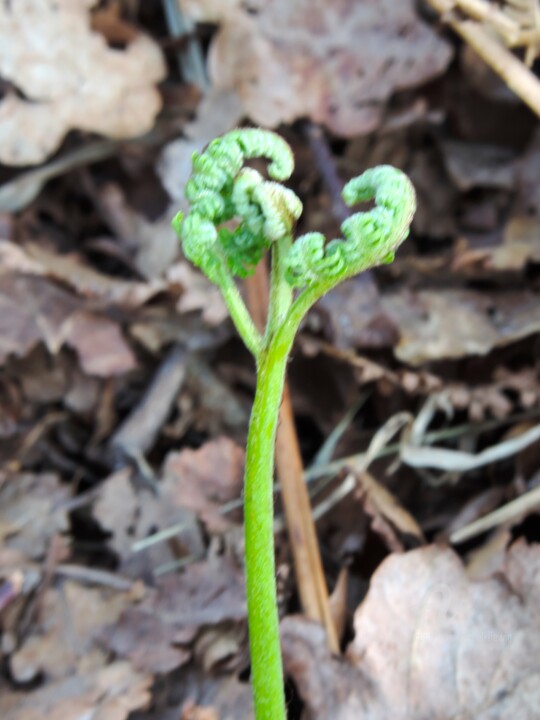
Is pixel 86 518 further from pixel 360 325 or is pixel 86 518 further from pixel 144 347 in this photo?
pixel 360 325

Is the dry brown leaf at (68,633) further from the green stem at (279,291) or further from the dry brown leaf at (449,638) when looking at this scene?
the green stem at (279,291)

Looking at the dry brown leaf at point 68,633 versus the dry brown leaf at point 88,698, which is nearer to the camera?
the dry brown leaf at point 88,698

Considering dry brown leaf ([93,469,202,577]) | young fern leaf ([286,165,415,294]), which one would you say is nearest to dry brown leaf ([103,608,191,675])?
dry brown leaf ([93,469,202,577])

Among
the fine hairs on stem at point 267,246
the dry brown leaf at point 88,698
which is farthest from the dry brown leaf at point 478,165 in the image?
the dry brown leaf at point 88,698

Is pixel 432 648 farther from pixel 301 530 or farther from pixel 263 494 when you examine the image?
pixel 263 494

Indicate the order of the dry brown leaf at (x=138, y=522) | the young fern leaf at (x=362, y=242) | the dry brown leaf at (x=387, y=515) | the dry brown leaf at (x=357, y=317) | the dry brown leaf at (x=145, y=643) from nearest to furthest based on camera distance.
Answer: the young fern leaf at (x=362, y=242) < the dry brown leaf at (x=145, y=643) < the dry brown leaf at (x=387, y=515) < the dry brown leaf at (x=138, y=522) < the dry brown leaf at (x=357, y=317)

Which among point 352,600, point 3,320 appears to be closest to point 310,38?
point 3,320

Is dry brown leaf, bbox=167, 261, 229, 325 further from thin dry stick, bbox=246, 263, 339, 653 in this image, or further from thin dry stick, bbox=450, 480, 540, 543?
thin dry stick, bbox=450, 480, 540, 543
